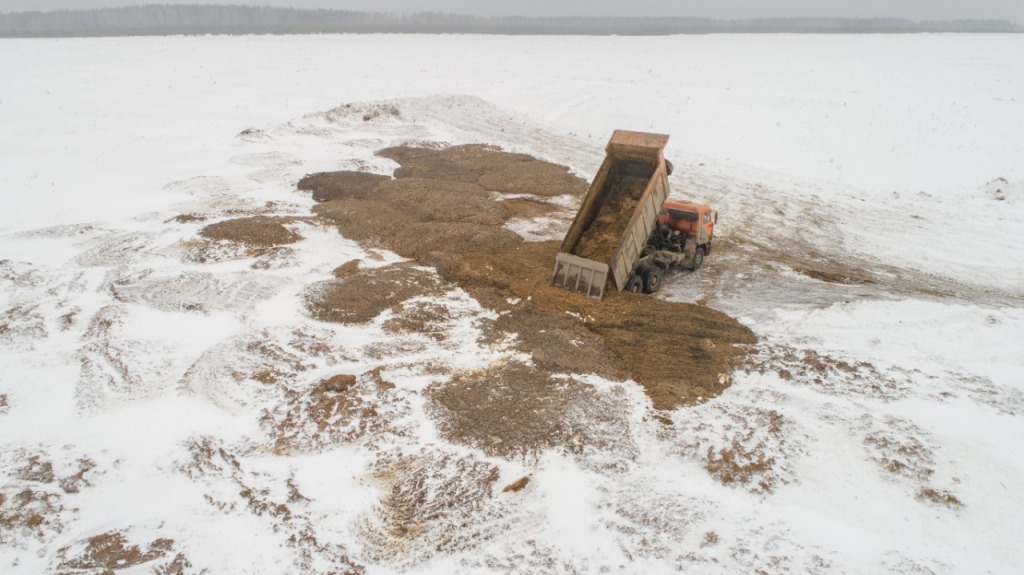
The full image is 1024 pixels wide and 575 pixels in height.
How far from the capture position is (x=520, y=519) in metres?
7.06

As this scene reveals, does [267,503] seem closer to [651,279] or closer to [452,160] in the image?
[651,279]

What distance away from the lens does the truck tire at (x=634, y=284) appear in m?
12.5

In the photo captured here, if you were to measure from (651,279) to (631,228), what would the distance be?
1564 mm

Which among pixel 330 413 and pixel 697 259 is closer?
pixel 330 413

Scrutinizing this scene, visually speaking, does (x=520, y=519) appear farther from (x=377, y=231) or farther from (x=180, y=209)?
(x=180, y=209)

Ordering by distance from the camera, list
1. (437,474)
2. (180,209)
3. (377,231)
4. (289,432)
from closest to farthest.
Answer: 1. (437,474)
2. (289,432)
3. (377,231)
4. (180,209)

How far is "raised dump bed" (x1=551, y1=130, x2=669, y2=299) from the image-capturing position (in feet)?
38.5

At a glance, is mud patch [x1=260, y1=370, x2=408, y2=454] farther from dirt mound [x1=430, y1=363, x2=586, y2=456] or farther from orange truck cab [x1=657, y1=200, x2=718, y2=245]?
orange truck cab [x1=657, y1=200, x2=718, y2=245]

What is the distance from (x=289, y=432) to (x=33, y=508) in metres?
3.05

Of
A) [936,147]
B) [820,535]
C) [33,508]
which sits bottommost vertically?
[33,508]

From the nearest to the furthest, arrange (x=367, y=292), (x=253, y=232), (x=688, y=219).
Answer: (x=367, y=292), (x=688, y=219), (x=253, y=232)

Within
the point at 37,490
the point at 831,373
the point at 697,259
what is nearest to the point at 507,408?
the point at 831,373

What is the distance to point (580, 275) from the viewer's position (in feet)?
38.7

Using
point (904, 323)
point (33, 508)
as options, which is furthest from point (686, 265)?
point (33, 508)
